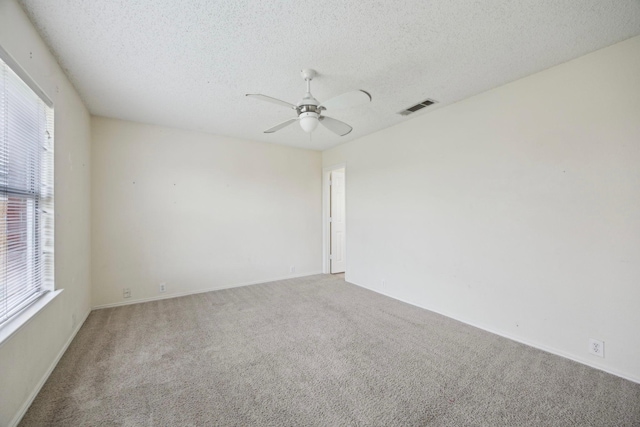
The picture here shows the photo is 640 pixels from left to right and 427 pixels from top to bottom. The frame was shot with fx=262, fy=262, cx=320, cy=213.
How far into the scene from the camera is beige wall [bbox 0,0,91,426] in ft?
5.08

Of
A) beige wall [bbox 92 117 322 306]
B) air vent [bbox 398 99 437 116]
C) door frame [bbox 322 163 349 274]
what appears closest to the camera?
air vent [bbox 398 99 437 116]

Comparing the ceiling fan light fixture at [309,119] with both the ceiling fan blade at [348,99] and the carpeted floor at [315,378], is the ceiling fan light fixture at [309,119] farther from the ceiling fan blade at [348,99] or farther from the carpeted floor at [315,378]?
the carpeted floor at [315,378]

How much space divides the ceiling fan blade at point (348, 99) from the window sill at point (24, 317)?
8.28 ft

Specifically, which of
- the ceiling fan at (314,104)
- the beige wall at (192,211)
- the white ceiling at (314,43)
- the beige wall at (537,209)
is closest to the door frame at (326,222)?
the beige wall at (192,211)

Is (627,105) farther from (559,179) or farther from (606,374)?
(606,374)

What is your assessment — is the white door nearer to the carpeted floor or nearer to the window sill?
the carpeted floor

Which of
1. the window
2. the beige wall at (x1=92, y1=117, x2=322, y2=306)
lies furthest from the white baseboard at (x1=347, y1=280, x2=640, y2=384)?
the window

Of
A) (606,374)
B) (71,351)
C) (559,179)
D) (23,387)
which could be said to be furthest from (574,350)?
(71,351)

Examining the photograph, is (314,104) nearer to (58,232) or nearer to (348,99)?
(348,99)

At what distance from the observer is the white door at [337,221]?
217 inches

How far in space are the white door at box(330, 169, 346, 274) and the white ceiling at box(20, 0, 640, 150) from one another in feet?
8.71

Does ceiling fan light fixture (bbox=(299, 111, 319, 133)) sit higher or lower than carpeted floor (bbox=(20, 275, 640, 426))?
higher

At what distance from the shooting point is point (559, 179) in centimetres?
235

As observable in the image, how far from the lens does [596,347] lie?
7.04 ft
